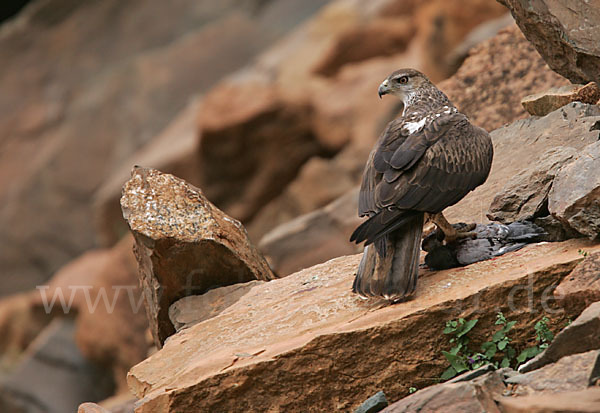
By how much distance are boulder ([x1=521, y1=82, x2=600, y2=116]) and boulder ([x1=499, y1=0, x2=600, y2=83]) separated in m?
0.08

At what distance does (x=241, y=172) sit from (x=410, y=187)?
360 inches

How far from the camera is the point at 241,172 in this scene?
533 inches

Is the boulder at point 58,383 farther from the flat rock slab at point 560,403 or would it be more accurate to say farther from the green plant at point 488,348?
the flat rock slab at point 560,403

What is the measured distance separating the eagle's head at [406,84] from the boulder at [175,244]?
4.53 ft

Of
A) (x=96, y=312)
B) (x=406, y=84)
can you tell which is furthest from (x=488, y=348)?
(x=96, y=312)

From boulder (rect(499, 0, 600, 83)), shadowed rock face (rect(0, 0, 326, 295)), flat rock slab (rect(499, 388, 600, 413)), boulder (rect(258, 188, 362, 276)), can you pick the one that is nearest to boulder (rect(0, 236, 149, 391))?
boulder (rect(258, 188, 362, 276))

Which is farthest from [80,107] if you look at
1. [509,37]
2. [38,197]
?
[509,37]

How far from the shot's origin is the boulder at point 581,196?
13.6 ft

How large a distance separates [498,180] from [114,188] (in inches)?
377

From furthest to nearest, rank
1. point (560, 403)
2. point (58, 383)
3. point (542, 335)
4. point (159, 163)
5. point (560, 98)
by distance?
point (159, 163)
point (58, 383)
point (560, 98)
point (542, 335)
point (560, 403)

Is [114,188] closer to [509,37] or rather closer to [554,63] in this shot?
[509,37]

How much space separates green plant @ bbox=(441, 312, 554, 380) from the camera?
4.13m

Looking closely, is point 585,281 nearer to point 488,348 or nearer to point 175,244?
point 488,348

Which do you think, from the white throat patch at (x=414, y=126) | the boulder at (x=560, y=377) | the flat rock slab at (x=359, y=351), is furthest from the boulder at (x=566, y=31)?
the boulder at (x=560, y=377)
